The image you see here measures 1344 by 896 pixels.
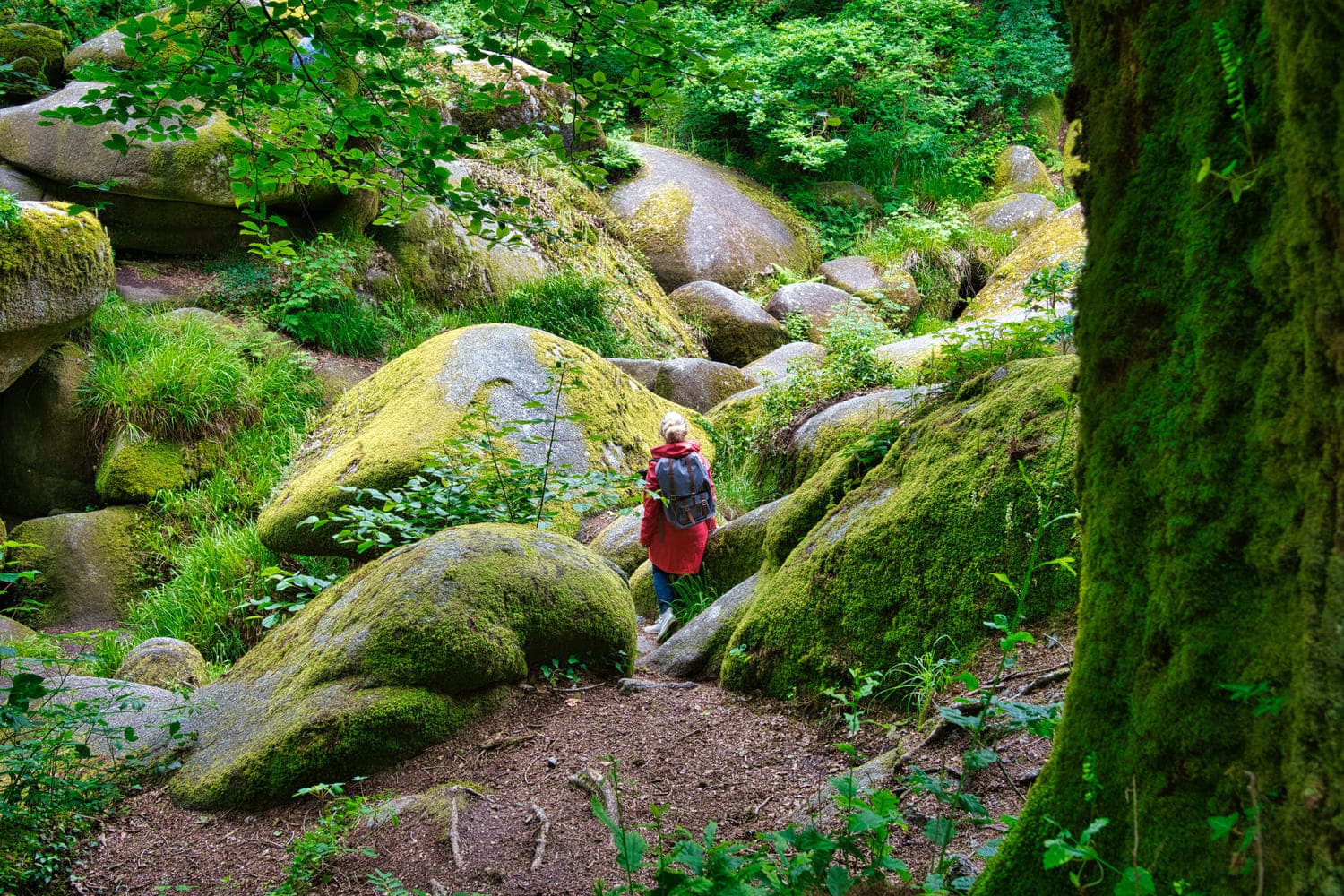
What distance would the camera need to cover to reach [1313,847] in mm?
1208

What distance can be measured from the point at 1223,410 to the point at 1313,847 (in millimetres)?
643

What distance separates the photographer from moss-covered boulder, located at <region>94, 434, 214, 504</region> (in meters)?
9.09

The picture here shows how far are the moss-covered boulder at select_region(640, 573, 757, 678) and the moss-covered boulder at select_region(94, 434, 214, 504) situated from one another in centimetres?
641

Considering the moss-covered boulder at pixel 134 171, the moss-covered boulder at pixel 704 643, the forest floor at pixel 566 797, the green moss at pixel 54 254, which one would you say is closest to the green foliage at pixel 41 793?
the forest floor at pixel 566 797

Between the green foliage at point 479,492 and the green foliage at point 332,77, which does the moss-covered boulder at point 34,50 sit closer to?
the green foliage at point 479,492

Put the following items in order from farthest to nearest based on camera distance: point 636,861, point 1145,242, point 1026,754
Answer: point 1026,754 < point 636,861 < point 1145,242

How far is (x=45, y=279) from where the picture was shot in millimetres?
8375

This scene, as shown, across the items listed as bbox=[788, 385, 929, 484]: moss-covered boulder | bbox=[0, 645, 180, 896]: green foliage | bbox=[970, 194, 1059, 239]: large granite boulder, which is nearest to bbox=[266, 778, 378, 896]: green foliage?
bbox=[0, 645, 180, 896]: green foliage

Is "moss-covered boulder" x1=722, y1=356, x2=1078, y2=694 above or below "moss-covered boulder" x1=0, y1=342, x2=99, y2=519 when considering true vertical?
above

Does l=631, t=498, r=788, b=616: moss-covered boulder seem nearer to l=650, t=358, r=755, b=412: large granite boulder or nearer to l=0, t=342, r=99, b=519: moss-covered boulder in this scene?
l=650, t=358, r=755, b=412: large granite boulder

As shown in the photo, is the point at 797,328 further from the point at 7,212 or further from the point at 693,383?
the point at 7,212

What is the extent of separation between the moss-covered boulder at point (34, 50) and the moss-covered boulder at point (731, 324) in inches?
352

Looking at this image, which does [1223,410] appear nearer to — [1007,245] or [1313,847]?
[1313,847]

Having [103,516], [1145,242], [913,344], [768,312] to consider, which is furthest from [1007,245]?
[1145,242]
